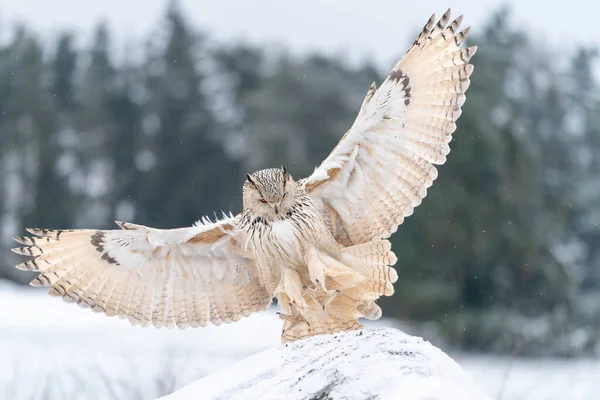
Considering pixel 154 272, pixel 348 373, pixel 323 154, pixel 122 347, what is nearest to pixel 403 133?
pixel 154 272

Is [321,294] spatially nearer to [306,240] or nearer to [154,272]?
[306,240]

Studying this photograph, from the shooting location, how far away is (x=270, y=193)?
3756mm

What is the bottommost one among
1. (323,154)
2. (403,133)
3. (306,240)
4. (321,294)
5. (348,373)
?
(348,373)

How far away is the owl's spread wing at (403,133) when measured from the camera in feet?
13.3

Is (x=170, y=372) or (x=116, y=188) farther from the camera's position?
(x=116, y=188)

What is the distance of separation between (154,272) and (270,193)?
814mm

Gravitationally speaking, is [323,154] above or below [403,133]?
above

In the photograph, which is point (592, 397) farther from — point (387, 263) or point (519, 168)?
point (519, 168)

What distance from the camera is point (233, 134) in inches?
705

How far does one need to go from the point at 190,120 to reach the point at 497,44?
711cm

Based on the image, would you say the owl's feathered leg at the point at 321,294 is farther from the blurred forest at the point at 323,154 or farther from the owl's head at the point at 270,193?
the blurred forest at the point at 323,154

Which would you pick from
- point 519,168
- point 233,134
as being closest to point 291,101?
point 233,134

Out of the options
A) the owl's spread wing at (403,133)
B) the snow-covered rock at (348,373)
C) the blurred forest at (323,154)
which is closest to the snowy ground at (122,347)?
the blurred forest at (323,154)

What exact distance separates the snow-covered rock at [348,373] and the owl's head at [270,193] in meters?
0.72
